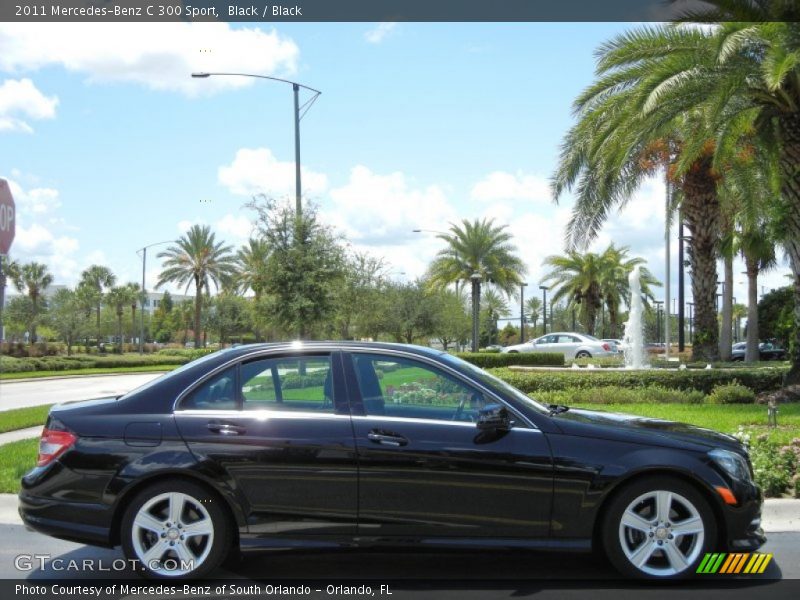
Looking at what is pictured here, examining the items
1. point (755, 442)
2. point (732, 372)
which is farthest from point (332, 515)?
point (732, 372)

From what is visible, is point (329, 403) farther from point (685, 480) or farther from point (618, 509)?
point (685, 480)

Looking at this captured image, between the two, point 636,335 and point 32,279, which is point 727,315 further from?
point 32,279

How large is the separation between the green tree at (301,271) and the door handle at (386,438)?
16.7 metres

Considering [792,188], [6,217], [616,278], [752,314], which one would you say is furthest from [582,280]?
[6,217]

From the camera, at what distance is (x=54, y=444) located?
5.57 metres

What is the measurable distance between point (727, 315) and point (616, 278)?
19.9 m

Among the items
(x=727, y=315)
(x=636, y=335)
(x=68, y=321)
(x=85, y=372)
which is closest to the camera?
(x=636, y=335)

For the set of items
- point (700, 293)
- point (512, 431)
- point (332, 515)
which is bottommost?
point (332, 515)

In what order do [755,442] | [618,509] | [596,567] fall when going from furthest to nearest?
[755,442]
[596,567]
[618,509]

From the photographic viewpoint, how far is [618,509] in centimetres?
538

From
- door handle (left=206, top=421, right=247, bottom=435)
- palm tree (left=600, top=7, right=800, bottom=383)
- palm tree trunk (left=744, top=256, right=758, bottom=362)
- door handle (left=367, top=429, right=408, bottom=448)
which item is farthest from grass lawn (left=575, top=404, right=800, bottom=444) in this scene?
palm tree trunk (left=744, top=256, right=758, bottom=362)

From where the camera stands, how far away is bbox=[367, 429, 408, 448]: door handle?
17.8ft

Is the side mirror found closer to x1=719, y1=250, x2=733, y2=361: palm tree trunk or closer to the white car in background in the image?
x1=719, y1=250, x2=733, y2=361: palm tree trunk

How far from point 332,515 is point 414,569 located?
2.86 feet
